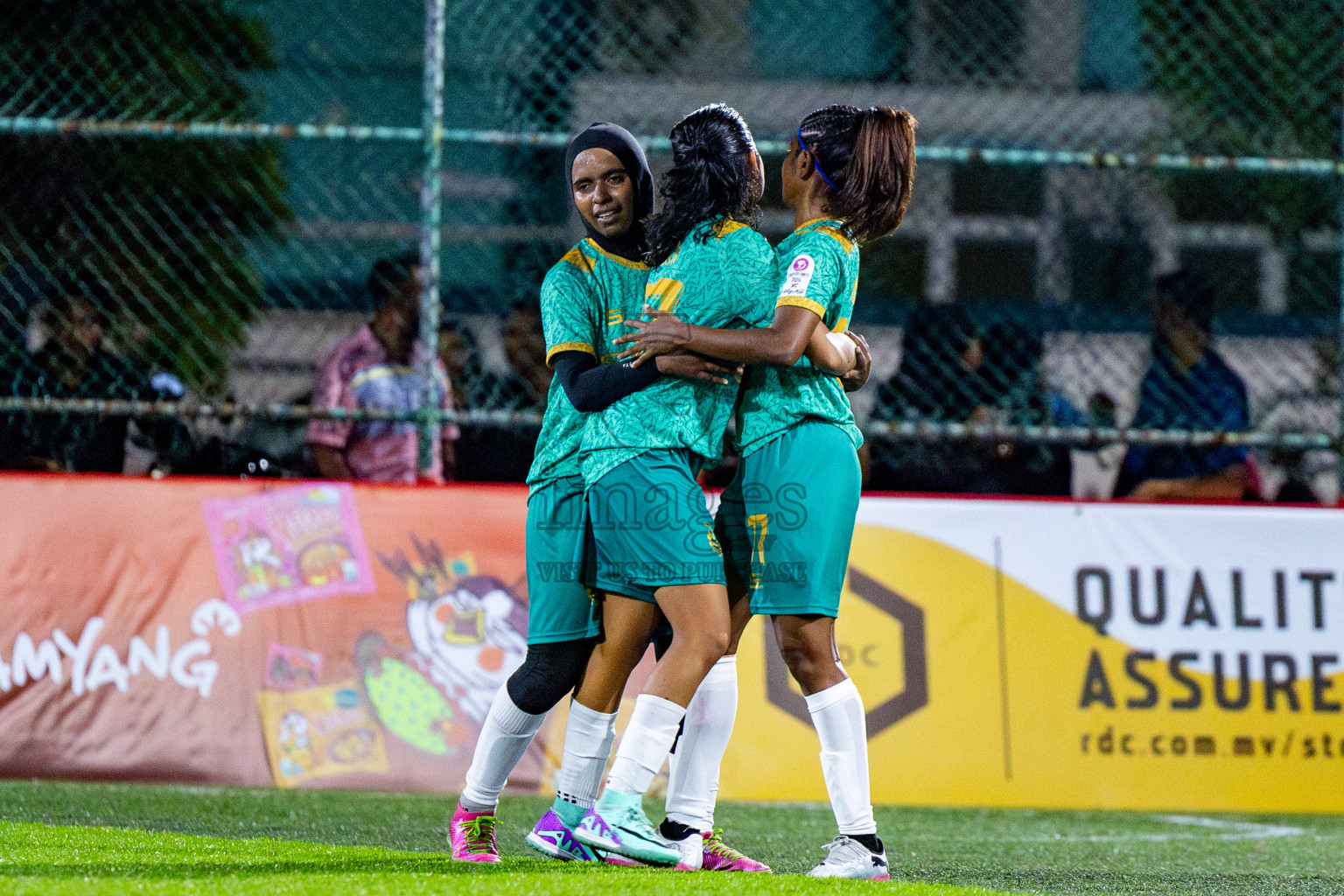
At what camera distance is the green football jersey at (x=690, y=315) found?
11.3 feet

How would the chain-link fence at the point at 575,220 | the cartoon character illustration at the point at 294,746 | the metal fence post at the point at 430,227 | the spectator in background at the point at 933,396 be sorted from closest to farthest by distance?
1. the cartoon character illustration at the point at 294,746
2. the metal fence post at the point at 430,227
3. the chain-link fence at the point at 575,220
4. the spectator in background at the point at 933,396

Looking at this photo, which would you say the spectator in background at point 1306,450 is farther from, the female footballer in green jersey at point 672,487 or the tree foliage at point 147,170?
the tree foliage at point 147,170

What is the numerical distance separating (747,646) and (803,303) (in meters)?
2.43

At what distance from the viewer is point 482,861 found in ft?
11.7

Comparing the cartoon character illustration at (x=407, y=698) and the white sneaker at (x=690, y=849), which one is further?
the cartoon character illustration at (x=407, y=698)

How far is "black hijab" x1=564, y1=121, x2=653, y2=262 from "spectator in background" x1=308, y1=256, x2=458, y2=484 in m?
2.49

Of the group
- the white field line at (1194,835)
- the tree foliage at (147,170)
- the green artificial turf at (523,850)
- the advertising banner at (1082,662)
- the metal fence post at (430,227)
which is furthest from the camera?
the tree foliage at (147,170)

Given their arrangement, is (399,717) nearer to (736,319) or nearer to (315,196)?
(736,319)

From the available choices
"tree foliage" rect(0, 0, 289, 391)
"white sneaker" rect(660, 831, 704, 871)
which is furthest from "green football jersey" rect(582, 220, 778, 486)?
"tree foliage" rect(0, 0, 289, 391)

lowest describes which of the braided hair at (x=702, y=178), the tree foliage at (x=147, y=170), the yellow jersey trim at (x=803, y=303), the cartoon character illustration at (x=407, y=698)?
the cartoon character illustration at (x=407, y=698)

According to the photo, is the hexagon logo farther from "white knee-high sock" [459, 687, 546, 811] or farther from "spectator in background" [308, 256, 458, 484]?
"white knee-high sock" [459, 687, 546, 811]

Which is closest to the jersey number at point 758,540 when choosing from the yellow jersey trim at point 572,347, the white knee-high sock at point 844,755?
the white knee-high sock at point 844,755

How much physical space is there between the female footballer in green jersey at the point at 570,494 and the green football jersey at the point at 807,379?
0.35m

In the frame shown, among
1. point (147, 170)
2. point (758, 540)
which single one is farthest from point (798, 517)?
point (147, 170)
